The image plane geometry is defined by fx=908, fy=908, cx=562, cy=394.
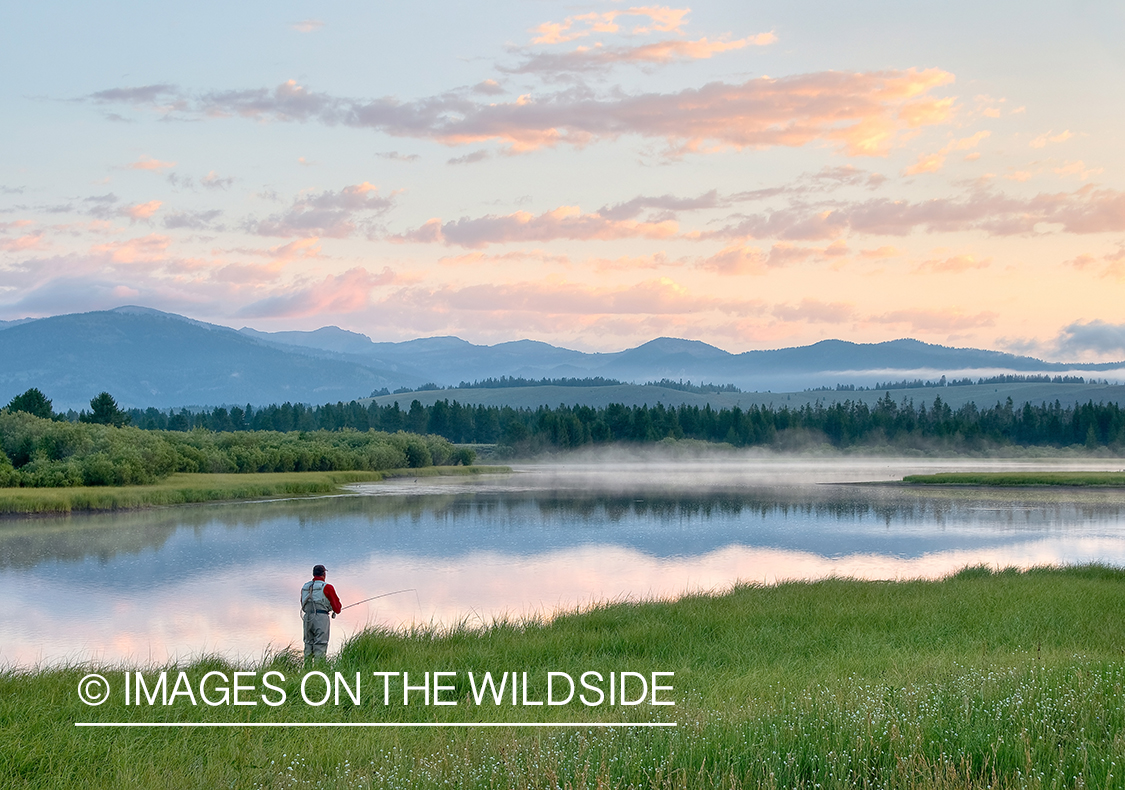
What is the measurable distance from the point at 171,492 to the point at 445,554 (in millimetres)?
30220

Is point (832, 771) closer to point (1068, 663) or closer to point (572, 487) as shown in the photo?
point (1068, 663)

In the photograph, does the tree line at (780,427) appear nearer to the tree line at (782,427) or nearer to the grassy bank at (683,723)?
the tree line at (782,427)

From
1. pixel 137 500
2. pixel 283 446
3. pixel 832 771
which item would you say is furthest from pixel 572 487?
pixel 832 771

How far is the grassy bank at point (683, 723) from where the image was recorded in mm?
7734

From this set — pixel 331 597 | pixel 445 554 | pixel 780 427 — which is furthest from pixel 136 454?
pixel 780 427

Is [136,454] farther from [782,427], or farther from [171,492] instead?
[782,427]

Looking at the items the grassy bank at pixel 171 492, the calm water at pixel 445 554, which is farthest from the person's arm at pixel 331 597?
the grassy bank at pixel 171 492

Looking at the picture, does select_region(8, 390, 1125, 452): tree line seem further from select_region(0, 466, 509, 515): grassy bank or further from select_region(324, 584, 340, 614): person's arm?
select_region(324, 584, 340, 614): person's arm
